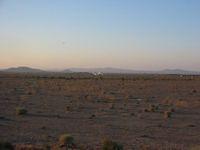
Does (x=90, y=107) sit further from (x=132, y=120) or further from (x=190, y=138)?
(x=190, y=138)

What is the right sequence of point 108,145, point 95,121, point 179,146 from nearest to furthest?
point 108,145
point 179,146
point 95,121

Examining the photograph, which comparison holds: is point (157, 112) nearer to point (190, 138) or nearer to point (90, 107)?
point (90, 107)

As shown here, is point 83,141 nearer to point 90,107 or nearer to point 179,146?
point 179,146

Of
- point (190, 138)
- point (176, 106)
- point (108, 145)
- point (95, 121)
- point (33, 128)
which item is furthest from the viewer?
point (176, 106)

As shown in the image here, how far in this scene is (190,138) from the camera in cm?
2866

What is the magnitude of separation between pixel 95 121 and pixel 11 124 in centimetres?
610

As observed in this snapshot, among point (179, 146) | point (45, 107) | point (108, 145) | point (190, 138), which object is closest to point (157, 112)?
point (45, 107)

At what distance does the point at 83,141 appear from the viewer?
25922 mm

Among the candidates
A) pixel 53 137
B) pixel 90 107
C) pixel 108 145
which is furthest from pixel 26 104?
pixel 108 145

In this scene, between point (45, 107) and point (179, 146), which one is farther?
point (45, 107)

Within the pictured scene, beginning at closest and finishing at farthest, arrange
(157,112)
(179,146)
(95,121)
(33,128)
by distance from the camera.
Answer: (179,146), (33,128), (95,121), (157,112)

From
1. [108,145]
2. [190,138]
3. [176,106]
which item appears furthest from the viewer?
[176,106]

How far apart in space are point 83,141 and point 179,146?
193 inches

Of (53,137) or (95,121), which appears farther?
(95,121)
